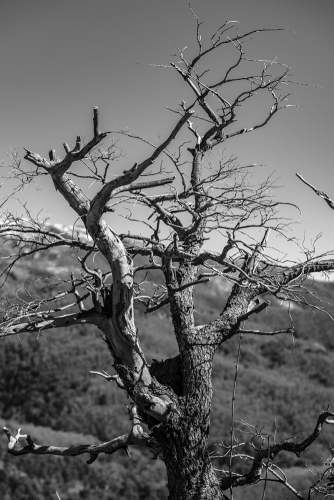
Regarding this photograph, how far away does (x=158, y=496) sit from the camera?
48.9 ft

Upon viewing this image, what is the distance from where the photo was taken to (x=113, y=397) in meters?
18.8

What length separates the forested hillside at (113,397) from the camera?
15.2 m

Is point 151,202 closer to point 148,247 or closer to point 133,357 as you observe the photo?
point 148,247

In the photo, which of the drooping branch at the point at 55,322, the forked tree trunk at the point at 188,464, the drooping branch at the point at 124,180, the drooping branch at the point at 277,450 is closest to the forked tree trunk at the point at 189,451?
the forked tree trunk at the point at 188,464

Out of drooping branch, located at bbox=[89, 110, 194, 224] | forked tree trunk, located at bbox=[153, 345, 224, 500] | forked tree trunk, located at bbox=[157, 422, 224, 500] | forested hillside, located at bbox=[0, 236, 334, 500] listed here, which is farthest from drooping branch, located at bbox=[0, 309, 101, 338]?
forested hillside, located at bbox=[0, 236, 334, 500]

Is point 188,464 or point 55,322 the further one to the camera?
point 55,322

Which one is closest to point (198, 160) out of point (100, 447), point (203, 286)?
point (100, 447)

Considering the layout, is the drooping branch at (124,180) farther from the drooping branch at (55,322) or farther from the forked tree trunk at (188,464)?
the forked tree trunk at (188,464)

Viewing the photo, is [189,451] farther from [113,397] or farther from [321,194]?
[113,397]

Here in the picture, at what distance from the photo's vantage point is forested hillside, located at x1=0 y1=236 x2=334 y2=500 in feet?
49.7

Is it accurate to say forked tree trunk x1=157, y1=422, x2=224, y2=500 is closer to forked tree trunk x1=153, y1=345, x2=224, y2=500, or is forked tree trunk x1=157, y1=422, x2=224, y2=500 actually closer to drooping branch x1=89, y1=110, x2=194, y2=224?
forked tree trunk x1=153, y1=345, x2=224, y2=500

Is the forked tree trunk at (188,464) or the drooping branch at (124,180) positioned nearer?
the drooping branch at (124,180)

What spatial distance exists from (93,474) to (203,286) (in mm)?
13312

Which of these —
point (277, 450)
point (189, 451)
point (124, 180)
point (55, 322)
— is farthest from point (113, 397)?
point (124, 180)
